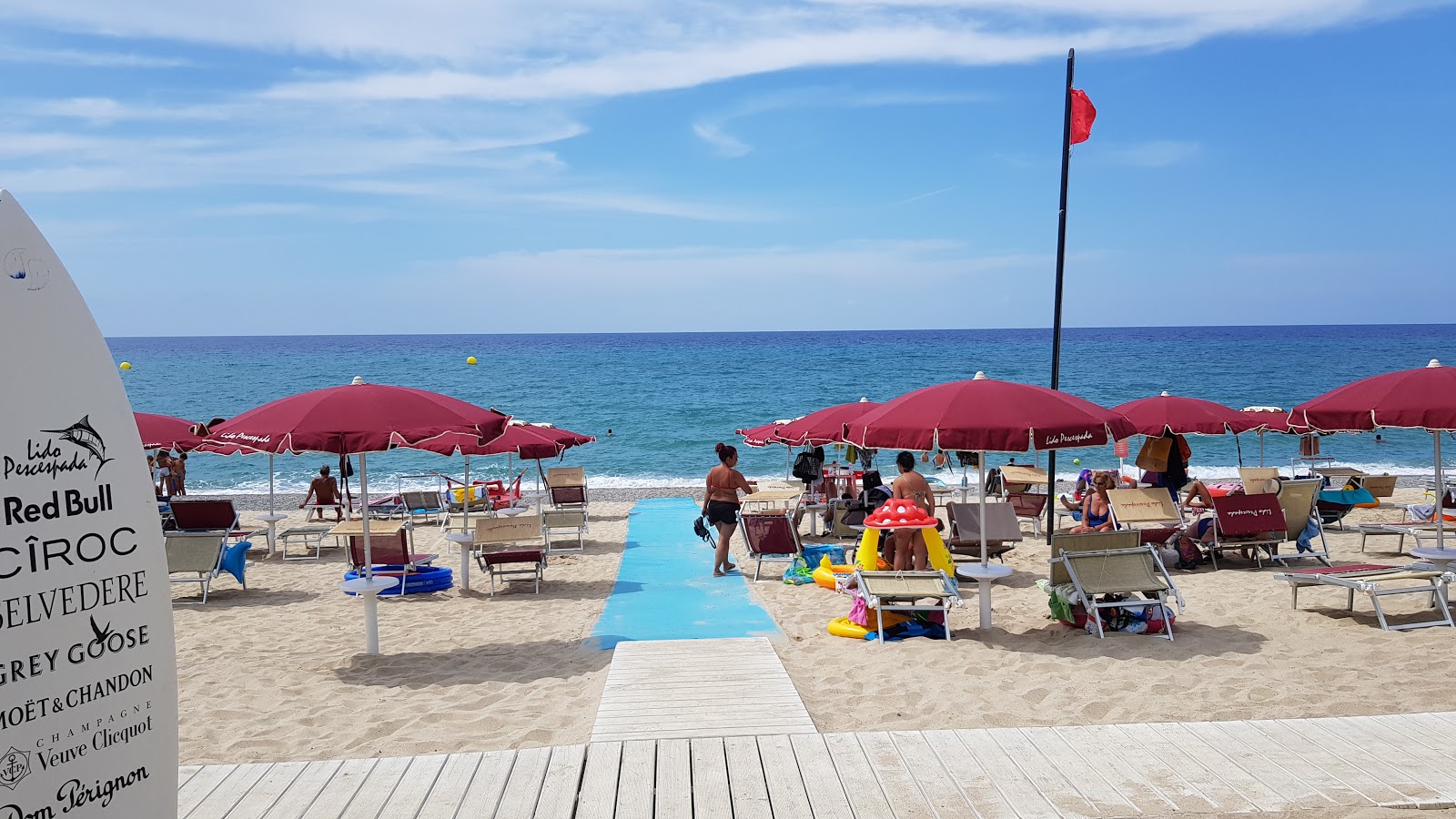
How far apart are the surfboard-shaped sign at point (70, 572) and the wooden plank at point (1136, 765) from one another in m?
3.87

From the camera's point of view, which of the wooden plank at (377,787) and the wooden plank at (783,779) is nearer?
the wooden plank at (783,779)

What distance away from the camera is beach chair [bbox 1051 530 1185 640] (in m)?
7.57

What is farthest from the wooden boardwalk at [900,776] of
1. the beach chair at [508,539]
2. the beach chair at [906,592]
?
the beach chair at [508,539]

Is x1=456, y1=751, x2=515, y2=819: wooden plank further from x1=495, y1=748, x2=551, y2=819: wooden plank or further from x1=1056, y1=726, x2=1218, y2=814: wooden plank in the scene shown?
x1=1056, y1=726, x2=1218, y2=814: wooden plank

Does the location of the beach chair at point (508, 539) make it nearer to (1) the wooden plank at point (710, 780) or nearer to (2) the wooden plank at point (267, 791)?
(2) the wooden plank at point (267, 791)

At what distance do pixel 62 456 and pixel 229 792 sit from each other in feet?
6.97

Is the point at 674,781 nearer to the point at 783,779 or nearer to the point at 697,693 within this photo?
the point at 783,779

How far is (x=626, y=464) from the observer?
32.3 m

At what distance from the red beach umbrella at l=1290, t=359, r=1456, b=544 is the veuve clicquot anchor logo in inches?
336

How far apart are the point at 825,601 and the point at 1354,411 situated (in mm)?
4780

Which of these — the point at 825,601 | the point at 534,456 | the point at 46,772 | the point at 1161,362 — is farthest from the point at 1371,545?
the point at 1161,362

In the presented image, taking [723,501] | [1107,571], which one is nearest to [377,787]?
[1107,571]

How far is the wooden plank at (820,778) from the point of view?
414 centimetres

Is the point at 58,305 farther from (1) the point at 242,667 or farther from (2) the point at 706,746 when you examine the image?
(1) the point at 242,667
